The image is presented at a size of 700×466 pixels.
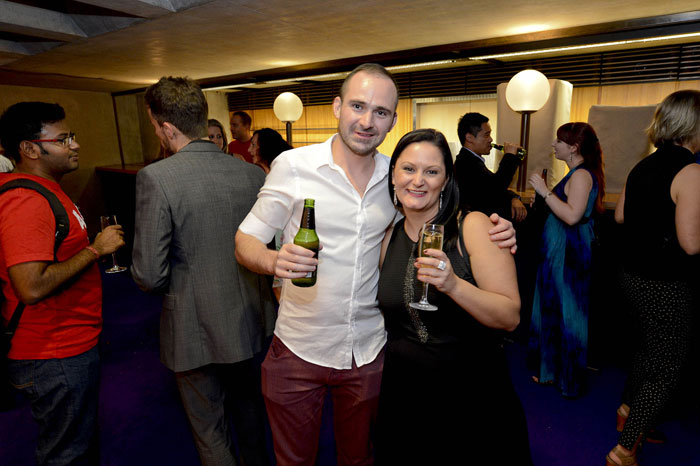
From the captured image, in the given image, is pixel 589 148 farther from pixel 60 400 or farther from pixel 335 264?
pixel 60 400

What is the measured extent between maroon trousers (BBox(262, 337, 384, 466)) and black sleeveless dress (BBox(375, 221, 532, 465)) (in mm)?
148

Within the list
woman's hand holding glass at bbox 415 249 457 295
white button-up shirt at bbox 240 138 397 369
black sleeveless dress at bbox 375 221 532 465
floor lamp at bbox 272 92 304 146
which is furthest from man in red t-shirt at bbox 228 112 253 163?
woman's hand holding glass at bbox 415 249 457 295

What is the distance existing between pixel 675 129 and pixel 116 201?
29.0 ft

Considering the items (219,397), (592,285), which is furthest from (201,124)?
(592,285)

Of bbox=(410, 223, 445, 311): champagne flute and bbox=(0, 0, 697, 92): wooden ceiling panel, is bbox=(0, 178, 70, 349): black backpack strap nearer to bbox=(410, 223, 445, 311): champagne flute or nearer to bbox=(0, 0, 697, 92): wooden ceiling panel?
bbox=(410, 223, 445, 311): champagne flute

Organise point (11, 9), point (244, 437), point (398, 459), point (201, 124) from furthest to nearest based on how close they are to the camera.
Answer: point (11, 9), point (244, 437), point (201, 124), point (398, 459)

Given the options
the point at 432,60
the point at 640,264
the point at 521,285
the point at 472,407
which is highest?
the point at 432,60

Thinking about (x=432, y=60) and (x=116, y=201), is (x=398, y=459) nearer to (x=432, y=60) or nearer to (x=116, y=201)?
(x=432, y=60)

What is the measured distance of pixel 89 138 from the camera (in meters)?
9.64

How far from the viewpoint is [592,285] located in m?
3.38

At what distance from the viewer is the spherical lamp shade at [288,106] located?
662cm

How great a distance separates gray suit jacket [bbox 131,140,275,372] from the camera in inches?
67.4

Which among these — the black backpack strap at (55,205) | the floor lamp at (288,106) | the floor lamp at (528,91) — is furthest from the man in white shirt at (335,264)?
the floor lamp at (288,106)

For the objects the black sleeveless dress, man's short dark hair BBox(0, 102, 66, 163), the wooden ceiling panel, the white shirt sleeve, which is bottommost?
the black sleeveless dress
